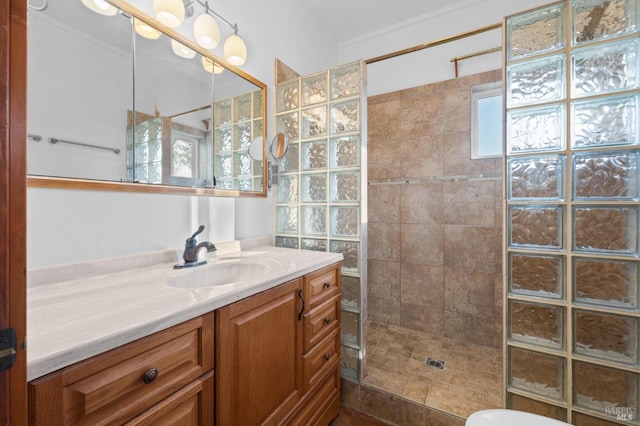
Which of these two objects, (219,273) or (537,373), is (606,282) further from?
(219,273)

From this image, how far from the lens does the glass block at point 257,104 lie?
5.80 feet

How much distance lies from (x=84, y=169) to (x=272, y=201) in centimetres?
107

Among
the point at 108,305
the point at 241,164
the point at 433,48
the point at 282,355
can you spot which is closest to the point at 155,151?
the point at 241,164

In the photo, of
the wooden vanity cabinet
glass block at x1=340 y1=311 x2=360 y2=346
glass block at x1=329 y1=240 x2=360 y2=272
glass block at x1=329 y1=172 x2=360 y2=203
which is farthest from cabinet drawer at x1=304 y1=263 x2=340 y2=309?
glass block at x1=329 y1=172 x2=360 y2=203

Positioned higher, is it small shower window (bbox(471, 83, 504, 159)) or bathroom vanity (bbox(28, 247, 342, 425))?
small shower window (bbox(471, 83, 504, 159))

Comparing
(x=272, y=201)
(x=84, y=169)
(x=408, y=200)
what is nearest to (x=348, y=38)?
(x=408, y=200)

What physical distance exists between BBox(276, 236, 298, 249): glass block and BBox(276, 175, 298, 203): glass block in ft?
0.87

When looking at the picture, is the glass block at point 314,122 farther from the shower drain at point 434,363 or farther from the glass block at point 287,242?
the shower drain at point 434,363

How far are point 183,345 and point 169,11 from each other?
1435 millimetres

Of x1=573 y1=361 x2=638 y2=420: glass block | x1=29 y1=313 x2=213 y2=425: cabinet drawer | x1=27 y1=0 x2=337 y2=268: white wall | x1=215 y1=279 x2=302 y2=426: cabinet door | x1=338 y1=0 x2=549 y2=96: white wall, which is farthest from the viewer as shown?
x1=338 y1=0 x2=549 y2=96: white wall

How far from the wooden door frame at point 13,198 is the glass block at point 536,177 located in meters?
1.55

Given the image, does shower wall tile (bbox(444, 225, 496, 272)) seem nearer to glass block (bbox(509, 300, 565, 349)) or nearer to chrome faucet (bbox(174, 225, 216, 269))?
glass block (bbox(509, 300, 565, 349))

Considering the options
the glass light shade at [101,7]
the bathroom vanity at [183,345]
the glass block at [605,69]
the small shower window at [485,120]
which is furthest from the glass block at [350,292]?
the glass light shade at [101,7]

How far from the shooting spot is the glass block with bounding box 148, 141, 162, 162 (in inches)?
47.7
